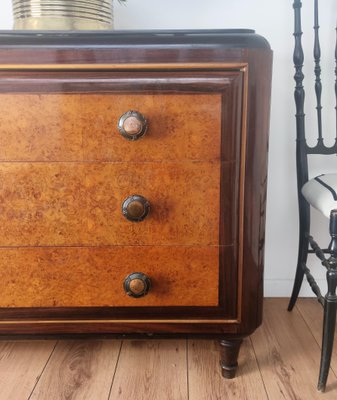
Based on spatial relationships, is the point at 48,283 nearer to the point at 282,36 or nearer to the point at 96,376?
the point at 96,376

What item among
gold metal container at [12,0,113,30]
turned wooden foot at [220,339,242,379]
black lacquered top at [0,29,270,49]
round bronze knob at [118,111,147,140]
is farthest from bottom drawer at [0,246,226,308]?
gold metal container at [12,0,113,30]

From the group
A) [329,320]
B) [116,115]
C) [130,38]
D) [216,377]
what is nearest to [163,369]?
[216,377]

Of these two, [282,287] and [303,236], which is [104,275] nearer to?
[303,236]

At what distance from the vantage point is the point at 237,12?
1344mm

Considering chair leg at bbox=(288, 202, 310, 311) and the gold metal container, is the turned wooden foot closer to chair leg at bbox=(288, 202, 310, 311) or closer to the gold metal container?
chair leg at bbox=(288, 202, 310, 311)

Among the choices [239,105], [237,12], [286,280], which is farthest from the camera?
[286,280]

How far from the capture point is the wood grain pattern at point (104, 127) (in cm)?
88

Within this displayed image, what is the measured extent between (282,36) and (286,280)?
0.84 m

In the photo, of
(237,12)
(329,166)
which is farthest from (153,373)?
(237,12)

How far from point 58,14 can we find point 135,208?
54 centimetres

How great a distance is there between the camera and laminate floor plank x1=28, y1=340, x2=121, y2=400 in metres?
1.02

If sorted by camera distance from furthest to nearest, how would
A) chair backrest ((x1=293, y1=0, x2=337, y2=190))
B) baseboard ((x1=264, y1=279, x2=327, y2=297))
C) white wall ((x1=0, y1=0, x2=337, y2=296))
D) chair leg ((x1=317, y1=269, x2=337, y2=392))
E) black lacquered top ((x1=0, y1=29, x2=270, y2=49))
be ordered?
1. baseboard ((x1=264, y1=279, x2=327, y2=297))
2. white wall ((x1=0, y1=0, x2=337, y2=296))
3. chair backrest ((x1=293, y1=0, x2=337, y2=190))
4. chair leg ((x1=317, y1=269, x2=337, y2=392))
5. black lacquered top ((x1=0, y1=29, x2=270, y2=49))

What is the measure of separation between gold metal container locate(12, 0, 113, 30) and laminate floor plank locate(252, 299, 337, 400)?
39.2 inches

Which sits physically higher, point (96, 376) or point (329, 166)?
point (329, 166)
